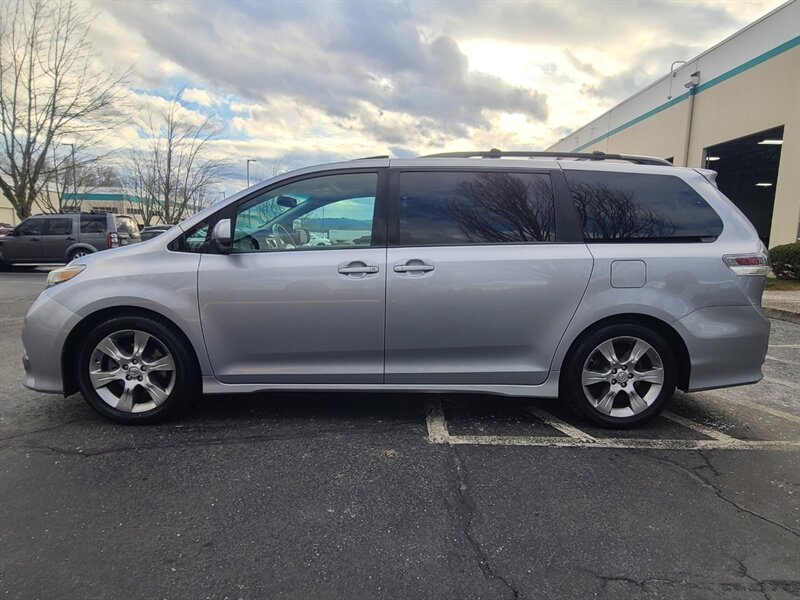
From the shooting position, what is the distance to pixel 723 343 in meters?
3.46

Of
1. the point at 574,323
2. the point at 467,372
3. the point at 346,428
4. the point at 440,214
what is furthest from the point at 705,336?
the point at 346,428

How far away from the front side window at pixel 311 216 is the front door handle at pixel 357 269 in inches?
6.7

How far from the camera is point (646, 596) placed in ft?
6.53

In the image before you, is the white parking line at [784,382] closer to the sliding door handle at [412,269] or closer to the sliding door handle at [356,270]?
the sliding door handle at [412,269]

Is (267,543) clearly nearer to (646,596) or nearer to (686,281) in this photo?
(646,596)

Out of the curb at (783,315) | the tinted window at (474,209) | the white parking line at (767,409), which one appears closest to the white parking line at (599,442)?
the white parking line at (767,409)

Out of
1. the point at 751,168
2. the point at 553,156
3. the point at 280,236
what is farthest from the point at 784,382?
the point at 751,168

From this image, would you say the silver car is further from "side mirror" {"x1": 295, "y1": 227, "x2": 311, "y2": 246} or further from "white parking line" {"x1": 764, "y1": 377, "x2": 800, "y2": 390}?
"white parking line" {"x1": 764, "y1": 377, "x2": 800, "y2": 390}

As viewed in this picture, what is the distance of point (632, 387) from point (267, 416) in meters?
2.62

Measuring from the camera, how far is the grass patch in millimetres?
11383

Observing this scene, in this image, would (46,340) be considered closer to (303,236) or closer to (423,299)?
(303,236)

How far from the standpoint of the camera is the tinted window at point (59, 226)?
15.1 m

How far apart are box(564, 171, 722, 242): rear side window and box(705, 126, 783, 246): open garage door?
14.0m

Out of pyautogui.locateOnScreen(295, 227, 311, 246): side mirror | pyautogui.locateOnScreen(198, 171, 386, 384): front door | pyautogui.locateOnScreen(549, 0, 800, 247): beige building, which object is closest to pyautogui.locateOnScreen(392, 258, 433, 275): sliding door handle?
pyautogui.locateOnScreen(198, 171, 386, 384): front door
